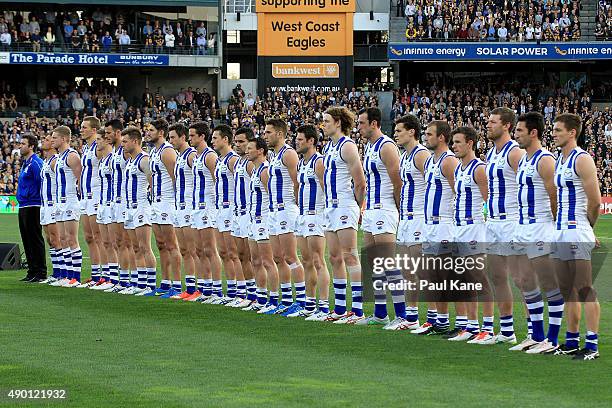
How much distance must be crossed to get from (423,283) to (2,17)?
43981mm

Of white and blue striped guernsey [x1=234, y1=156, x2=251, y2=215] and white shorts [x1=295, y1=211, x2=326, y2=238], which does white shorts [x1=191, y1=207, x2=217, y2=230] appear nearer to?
white and blue striped guernsey [x1=234, y1=156, x2=251, y2=215]

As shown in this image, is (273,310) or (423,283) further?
(273,310)

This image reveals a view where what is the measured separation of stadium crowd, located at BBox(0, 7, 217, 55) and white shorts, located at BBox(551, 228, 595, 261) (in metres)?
44.2

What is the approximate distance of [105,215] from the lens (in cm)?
1856

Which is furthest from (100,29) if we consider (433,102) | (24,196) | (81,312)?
(81,312)

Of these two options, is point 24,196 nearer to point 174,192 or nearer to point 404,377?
point 174,192

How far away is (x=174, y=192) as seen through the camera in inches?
691

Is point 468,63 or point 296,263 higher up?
point 468,63

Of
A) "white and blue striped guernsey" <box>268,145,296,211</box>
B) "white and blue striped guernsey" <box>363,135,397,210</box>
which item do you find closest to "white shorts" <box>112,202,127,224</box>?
"white and blue striped guernsey" <box>268,145,296,211</box>

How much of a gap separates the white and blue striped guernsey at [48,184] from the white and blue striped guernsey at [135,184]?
162cm

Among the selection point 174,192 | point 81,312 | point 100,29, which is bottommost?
point 81,312

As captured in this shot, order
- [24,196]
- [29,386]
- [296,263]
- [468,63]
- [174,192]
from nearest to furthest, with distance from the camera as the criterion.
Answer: [29,386] → [296,263] → [174,192] → [24,196] → [468,63]

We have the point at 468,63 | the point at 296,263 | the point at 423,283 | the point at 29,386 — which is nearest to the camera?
the point at 29,386

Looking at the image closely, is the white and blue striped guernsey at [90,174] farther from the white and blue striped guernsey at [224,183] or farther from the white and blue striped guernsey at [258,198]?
the white and blue striped guernsey at [258,198]
